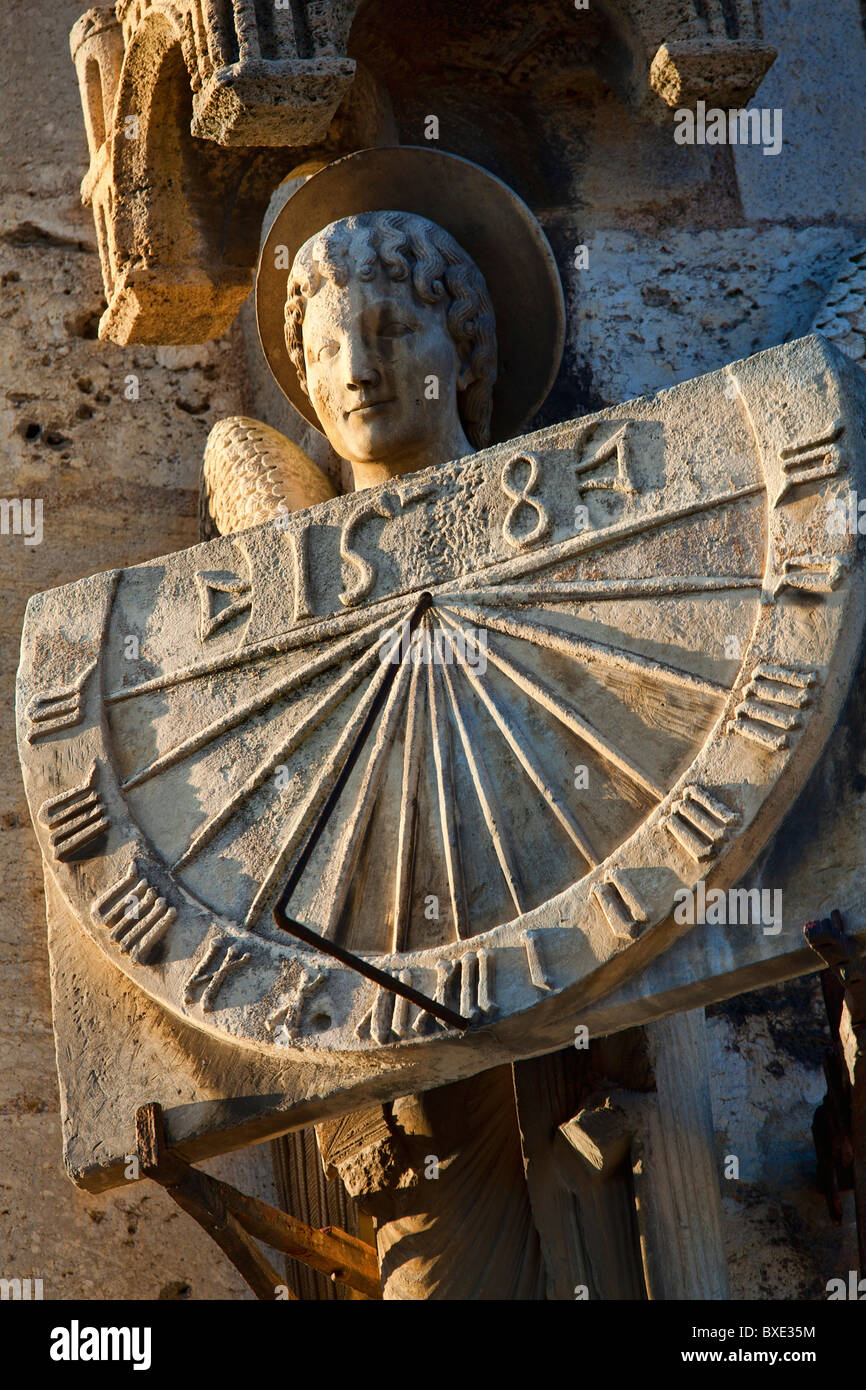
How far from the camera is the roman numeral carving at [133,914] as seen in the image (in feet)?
11.6

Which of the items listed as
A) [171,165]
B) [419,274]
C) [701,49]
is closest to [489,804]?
[419,274]

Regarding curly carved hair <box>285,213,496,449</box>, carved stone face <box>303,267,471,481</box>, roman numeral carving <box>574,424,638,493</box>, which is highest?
curly carved hair <box>285,213,496,449</box>

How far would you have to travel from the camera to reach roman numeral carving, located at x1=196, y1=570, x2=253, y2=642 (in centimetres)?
377

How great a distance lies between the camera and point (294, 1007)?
337cm

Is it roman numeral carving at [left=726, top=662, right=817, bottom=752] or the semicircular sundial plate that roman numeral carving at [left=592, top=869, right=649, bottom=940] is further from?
roman numeral carving at [left=726, top=662, right=817, bottom=752]

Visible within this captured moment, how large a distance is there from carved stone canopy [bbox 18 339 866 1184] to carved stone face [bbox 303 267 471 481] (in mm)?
288

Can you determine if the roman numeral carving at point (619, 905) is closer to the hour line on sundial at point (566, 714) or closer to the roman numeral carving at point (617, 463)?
the hour line on sundial at point (566, 714)

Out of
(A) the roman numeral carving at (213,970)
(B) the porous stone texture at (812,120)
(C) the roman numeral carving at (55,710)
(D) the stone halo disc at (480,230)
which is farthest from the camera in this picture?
(B) the porous stone texture at (812,120)

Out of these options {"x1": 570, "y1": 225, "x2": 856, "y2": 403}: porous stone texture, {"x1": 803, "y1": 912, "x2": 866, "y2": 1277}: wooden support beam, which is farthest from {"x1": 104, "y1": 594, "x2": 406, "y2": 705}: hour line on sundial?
{"x1": 570, "y1": 225, "x2": 856, "y2": 403}: porous stone texture

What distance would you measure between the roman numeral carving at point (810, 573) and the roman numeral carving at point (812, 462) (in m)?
0.11

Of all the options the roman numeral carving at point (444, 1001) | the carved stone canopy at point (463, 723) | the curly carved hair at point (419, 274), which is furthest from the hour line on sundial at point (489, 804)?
the curly carved hair at point (419, 274)

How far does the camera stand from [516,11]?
14.1ft
